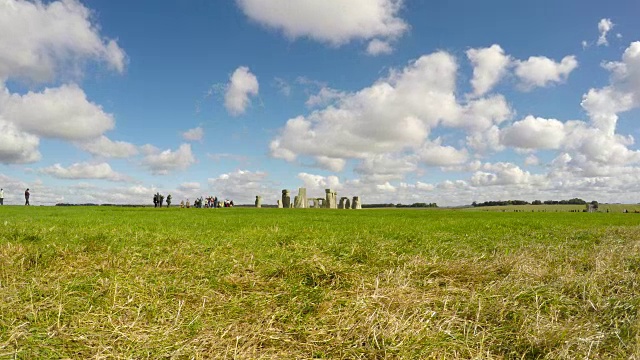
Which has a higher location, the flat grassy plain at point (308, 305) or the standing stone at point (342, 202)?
the standing stone at point (342, 202)

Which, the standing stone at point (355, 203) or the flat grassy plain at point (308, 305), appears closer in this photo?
the flat grassy plain at point (308, 305)

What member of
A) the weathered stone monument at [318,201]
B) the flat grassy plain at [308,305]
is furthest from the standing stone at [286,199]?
the flat grassy plain at [308,305]

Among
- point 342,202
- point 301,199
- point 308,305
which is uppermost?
point 301,199

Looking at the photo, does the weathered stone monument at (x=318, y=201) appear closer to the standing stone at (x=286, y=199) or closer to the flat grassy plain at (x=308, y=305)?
the standing stone at (x=286, y=199)

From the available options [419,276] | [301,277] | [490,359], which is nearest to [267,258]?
[301,277]

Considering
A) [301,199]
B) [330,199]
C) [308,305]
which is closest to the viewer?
[308,305]

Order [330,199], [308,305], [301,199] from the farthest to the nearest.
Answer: [330,199], [301,199], [308,305]

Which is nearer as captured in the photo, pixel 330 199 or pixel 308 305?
pixel 308 305

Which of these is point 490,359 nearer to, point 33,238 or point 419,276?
point 419,276

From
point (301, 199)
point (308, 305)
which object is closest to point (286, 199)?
point (301, 199)

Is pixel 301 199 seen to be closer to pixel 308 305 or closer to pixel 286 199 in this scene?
pixel 286 199

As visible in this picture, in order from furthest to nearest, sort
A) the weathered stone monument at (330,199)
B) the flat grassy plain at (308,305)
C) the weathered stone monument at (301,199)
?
the weathered stone monument at (330,199), the weathered stone monument at (301,199), the flat grassy plain at (308,305)

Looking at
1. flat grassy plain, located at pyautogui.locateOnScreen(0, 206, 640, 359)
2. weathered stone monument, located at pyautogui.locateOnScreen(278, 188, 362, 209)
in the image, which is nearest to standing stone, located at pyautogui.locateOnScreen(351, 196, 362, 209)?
weathered stone monument, located at pyautogui.locateOnScreen(278, 188, 362, 209)

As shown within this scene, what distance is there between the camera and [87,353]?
3543 mm
